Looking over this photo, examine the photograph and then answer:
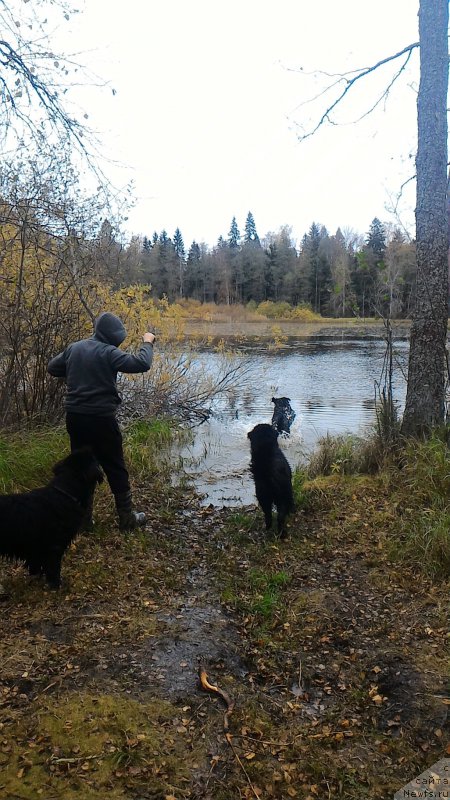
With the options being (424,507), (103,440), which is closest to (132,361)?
(103,440)

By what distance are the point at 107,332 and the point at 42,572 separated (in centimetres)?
211

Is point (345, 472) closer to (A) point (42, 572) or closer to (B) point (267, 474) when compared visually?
(B) point (267, 474)

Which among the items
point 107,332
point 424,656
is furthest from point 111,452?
point 424,656

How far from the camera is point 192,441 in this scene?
10312 mm

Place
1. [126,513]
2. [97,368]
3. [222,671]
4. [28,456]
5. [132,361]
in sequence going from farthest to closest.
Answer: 1. [28,456]
2. [126,513]
3. [97,368]
4. [132,361]
5. [222,671]

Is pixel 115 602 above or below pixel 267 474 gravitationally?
below

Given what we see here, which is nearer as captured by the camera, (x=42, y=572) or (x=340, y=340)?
(x=42, y=572)

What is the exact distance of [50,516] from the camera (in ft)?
13.5

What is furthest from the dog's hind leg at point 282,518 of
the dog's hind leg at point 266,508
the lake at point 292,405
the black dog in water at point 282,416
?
the black dog in water at point 282,416

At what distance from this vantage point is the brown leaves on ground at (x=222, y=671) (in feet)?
8.39

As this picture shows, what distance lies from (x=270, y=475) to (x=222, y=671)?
236cm

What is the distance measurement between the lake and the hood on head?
2.84 m

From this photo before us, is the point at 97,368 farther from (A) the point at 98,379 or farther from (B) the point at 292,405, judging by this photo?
(B) the point at 292,405

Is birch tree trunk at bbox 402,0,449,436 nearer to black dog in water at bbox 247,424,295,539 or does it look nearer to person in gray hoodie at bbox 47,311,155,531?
black dog in water at bbox 247,424,295,539
